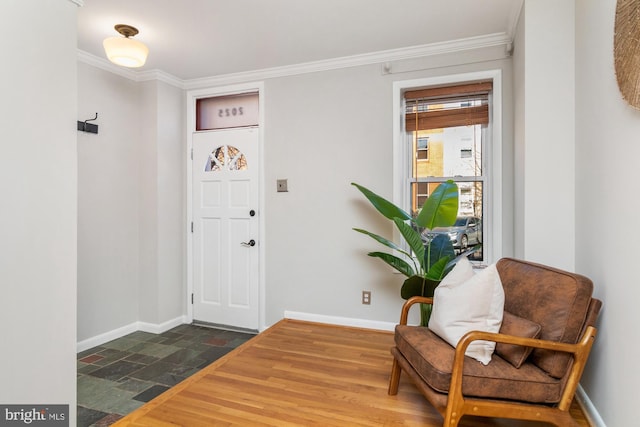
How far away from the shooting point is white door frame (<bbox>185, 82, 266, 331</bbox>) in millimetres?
3732

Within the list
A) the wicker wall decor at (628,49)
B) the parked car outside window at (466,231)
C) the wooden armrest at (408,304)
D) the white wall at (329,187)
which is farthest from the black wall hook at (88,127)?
A: the wicker wall decor at (628,49)

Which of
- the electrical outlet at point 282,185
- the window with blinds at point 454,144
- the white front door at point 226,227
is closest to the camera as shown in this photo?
the window with blinds at point 454,144

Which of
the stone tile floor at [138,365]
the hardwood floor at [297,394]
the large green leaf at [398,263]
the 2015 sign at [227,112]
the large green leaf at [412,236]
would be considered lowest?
the stone tile floor at [138,365]

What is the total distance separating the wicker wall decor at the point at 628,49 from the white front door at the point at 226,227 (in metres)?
2.96

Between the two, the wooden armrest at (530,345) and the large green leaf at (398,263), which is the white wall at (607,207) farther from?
the large green leaf at (398,263)

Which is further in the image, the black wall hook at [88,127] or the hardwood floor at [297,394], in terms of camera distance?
the black wall hook at [88,127]

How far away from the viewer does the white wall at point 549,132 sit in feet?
7.42

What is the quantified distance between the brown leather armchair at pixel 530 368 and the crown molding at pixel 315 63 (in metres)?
2.12

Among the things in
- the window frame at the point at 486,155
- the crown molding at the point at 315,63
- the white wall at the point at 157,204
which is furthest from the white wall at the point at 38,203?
the window frame at the point at 486,155

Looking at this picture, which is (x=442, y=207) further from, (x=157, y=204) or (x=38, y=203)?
(x=157, y=204)

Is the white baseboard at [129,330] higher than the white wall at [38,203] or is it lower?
lower

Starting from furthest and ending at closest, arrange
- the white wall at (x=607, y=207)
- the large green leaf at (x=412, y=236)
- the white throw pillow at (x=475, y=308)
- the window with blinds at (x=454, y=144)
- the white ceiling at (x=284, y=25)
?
the window with blinds at (x=454, y=144) < the large green leaf at (x=412, y=236) < the white ceiling at (x=284, y=25) < the white throw pillow at (x=475, y=308) < the white wall at (x=607, y=207)

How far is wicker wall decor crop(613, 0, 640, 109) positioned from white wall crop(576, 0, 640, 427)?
99 millimetres

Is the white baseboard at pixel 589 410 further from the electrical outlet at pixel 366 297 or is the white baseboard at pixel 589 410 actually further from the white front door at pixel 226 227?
the white front door at pixel 226 227
